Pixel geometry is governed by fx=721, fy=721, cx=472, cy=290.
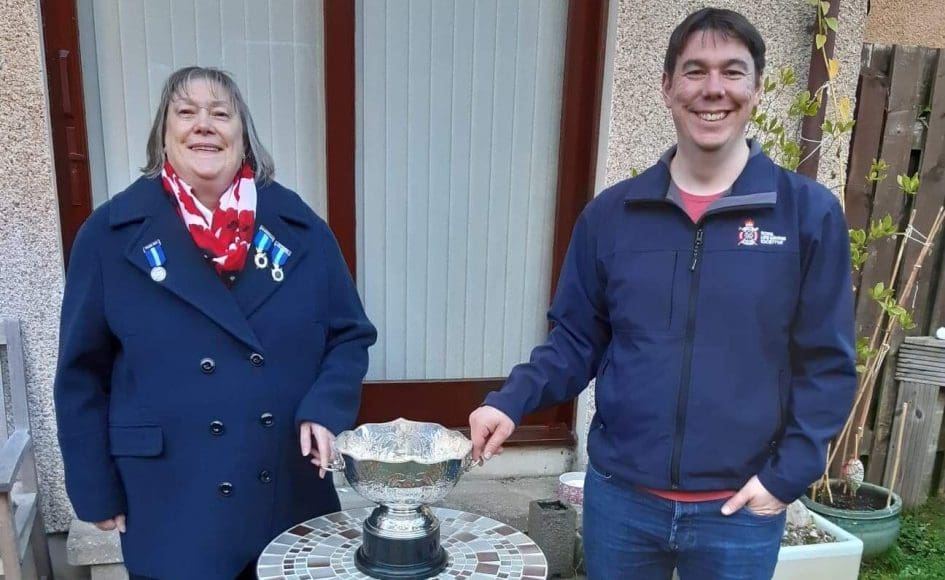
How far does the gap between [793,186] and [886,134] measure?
2.21 m

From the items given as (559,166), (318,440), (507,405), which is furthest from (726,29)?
(559,166)

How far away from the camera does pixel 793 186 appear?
1474 millimetres

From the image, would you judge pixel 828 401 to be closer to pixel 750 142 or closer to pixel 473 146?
pixel 750 142

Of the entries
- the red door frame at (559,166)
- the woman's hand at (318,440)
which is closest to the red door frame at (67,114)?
the red door frame at (559,166)

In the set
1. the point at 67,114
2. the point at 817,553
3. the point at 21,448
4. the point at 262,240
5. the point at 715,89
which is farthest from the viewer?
the point at 67,114

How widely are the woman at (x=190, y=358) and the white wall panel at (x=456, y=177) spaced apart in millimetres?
1457

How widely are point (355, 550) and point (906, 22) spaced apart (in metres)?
4.15

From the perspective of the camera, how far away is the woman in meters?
1.59

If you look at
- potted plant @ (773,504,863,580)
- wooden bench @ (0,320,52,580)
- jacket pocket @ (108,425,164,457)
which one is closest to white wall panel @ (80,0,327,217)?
wooden bench @ (0,320,52,580)

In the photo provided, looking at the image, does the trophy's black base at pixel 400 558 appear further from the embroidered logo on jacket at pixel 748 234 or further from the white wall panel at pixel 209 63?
the white wall panel at pixel 209 63

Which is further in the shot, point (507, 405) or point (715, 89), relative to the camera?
point (507, 405)

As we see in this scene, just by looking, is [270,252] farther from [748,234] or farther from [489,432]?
[748,234]

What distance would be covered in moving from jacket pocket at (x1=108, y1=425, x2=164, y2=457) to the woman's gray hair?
1.90 ft

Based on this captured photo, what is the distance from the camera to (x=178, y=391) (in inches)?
62.8
